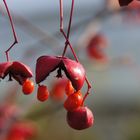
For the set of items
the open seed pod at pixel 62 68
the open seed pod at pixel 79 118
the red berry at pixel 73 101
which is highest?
the open seed pod at pixel 62 68

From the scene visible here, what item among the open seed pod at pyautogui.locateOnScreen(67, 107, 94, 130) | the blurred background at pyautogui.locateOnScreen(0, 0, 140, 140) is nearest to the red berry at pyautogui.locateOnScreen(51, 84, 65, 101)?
the blurred background at pyautogui.locateOnScreen(0, 0, 140, 140)

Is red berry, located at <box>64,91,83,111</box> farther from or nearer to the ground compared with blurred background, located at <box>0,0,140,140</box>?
farther from the ground

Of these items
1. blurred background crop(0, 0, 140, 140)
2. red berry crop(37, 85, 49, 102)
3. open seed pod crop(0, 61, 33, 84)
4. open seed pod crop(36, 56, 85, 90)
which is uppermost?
open seed pod crop(36, 56, 85, 90)

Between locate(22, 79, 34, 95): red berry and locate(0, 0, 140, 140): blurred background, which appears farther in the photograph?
locate(0, 0, 140, 140): blurred background

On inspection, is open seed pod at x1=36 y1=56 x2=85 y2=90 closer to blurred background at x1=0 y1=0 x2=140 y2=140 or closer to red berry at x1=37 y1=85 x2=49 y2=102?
red berry at x1=37 y1=85 x2=49 y2=102

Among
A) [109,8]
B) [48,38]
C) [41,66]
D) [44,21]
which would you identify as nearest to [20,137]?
[48,38]

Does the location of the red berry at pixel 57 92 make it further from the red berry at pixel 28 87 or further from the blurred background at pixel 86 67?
the red berry at pixel 28 87

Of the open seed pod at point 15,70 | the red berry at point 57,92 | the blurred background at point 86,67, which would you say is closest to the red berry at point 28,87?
the open seed pod at point 15,70
